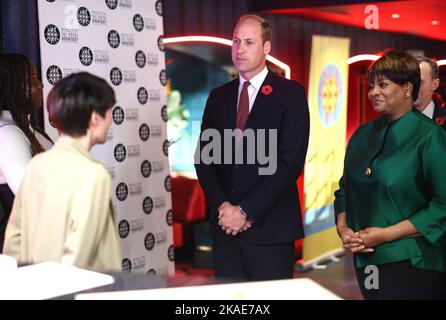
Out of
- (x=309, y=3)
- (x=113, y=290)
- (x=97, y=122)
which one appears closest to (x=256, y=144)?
(x=97, y=122)

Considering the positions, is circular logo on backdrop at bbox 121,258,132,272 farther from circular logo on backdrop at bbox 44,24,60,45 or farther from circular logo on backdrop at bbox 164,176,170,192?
circular logo on backdrop at bbox 44,24,60,45

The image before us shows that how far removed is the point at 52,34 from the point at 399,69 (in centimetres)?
188

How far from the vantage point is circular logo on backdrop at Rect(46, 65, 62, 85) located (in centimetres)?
347

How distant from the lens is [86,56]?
12.1 ft

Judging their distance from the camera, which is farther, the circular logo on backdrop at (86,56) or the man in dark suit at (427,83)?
the circular logo on backdrop at (86,56)

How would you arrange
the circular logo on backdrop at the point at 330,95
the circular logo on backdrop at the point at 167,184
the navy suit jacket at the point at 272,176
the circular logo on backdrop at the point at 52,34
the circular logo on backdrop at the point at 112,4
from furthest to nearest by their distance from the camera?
the circular logo on backdrop at the point at 330,95, the circular logo on backdrop at the point at 167,184, the circular logo on backdrop at the point at 112,4, the circular logo on backdrop at the point at 52,34, the navy suit jacket at the point at 272,176

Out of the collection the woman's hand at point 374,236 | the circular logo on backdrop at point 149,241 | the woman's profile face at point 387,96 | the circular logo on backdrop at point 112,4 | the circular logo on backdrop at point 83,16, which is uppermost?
the circular logo on backdrop at point 112,4

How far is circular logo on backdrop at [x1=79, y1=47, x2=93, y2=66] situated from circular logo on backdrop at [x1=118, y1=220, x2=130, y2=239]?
97 cm

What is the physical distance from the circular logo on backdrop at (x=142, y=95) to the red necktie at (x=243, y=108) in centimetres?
127

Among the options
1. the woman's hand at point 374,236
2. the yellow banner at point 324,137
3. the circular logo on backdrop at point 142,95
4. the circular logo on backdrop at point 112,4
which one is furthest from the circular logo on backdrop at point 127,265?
the yellow banner at point 324,137

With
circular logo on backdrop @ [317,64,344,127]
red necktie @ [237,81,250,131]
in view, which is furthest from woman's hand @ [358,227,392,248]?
circular logo on backdrop @ [317,64,344,127]

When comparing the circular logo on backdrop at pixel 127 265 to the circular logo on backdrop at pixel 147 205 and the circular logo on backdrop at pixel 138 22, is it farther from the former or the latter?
the circular logo on backdrop at pixel 138 22

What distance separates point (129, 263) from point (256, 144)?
1.63 meters

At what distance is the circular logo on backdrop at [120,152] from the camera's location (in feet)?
12.8
